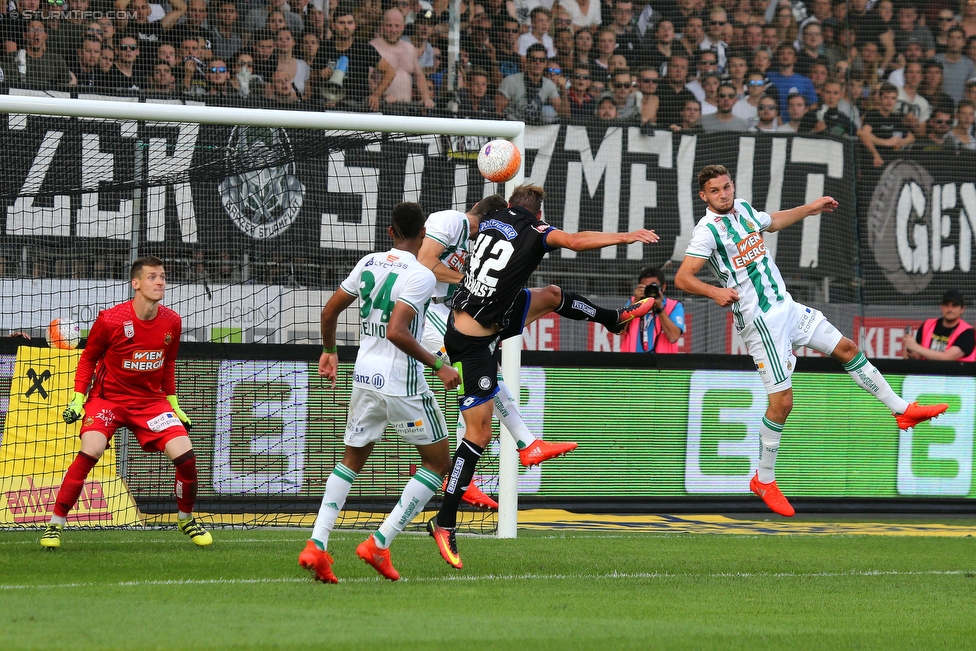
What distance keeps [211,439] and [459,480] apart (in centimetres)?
420

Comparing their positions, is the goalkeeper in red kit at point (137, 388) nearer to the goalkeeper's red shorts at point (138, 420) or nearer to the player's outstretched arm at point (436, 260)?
the goalkeeper's red shorts at point (138, 420)

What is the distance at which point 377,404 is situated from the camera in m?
6.88

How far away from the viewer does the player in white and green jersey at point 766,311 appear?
354 inches

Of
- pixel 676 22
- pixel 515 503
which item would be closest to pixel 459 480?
pixel 515 503

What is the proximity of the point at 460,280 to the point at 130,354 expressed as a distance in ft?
8.50

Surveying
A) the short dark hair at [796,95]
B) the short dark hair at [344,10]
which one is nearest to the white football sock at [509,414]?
the short dark hair at [344,10]

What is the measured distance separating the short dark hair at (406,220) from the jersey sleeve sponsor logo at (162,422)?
2890mm

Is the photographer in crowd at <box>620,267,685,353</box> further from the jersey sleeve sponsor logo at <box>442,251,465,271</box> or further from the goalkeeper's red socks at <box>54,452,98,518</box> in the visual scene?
the goalkeeper's red socks at <box>54,452,98,518</box>

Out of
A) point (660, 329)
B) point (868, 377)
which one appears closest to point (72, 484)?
point (868, 377)

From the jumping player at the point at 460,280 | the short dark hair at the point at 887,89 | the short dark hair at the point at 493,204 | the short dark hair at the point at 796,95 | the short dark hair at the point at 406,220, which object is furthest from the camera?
the short dark hair at the point at 887,89

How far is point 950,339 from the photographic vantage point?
1391 cm

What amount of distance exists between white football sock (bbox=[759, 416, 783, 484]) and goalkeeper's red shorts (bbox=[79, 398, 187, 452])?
4542 millimetres

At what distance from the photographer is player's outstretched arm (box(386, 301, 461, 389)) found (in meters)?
6.56

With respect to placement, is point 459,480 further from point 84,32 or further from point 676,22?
point 676,22
